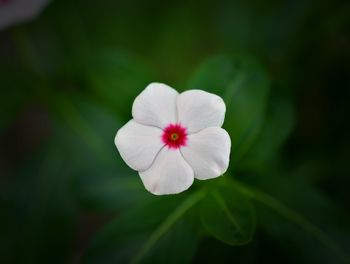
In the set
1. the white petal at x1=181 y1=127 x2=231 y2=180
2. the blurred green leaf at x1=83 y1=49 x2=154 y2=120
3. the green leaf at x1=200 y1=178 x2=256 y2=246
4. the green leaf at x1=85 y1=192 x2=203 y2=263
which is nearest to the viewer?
the white petal at x1=181 y1=127 x2=231 y2=180

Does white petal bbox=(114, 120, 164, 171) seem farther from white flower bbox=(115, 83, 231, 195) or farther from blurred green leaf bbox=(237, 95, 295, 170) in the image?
blurred green leaf bbox=(237, 95, 295, 170)

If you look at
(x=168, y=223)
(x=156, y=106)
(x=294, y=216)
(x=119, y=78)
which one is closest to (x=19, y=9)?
(x=119, y=78)

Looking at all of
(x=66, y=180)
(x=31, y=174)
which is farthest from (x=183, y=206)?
(x=31, y=174)

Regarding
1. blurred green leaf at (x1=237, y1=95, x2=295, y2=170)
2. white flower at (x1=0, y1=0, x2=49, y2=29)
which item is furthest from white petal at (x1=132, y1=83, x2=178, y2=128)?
white flower at (x1=0, y1=0, x2=49, y2=29)

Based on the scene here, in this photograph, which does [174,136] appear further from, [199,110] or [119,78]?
[119,78]

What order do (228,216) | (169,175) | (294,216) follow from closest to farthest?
1. (169,175)
2. (228,216)
3. (294,216)
